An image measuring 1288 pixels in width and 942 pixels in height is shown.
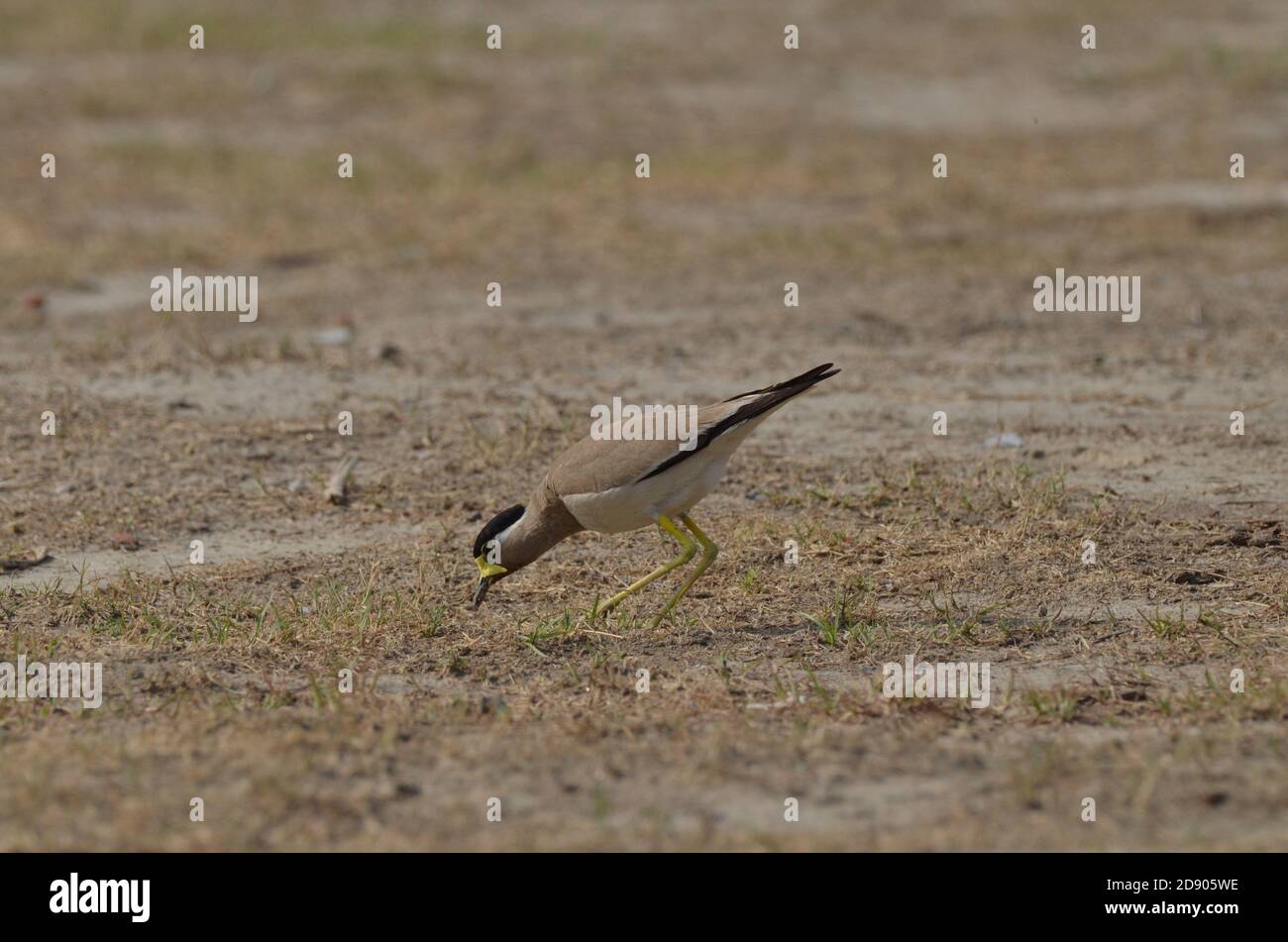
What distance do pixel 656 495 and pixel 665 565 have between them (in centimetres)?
35

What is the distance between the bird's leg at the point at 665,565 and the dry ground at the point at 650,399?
96 mm

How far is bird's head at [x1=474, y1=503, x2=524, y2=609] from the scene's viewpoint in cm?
597

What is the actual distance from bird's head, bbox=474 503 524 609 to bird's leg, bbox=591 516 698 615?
0.38m

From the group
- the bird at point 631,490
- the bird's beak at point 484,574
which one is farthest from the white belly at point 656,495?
the bird's beak at point 484,574

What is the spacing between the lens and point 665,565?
6.03m

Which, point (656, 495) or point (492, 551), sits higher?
point (656, 495)

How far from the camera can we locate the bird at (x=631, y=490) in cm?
567

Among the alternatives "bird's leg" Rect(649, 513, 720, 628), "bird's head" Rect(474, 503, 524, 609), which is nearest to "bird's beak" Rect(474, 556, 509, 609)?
"bird's head" Rect(474, 503, 524, 609)

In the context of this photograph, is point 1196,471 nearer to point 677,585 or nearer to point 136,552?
point 677,585

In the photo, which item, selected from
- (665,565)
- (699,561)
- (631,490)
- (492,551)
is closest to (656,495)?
(631,490)

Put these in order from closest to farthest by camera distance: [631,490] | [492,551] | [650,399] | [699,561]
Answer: [631,490] < [492,551] < [699,561] < [650,399]

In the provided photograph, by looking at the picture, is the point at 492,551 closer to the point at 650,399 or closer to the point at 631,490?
the point at 631,490

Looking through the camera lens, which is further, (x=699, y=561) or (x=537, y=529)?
(x=699, y=561)
